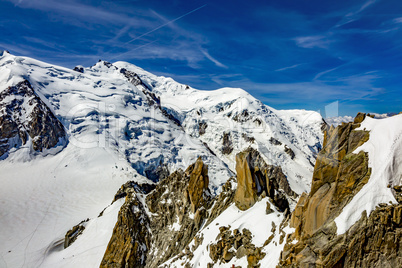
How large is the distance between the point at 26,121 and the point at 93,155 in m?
35.0

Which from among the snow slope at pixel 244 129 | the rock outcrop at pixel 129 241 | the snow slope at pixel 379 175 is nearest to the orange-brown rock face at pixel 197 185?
the rock outcrop at pixel 129 241

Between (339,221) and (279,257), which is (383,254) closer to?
(339,221)

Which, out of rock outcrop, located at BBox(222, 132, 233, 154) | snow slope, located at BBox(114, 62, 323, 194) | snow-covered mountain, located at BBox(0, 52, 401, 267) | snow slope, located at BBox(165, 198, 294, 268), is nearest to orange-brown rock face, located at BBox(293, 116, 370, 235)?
snow-covered mountain, located at BBox(0, 52, 401, 267)

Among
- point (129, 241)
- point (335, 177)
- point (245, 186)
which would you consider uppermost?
point (335, 177)

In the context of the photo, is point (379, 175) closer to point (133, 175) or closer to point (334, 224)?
point (334, 224)

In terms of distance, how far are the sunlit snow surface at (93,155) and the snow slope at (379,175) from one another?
46348mm

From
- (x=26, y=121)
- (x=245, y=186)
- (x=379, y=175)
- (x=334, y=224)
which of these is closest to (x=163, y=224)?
(x=245, y=186)

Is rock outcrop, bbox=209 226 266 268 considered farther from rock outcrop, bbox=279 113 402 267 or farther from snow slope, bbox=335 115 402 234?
snow slope, bbox=335 115 402 234

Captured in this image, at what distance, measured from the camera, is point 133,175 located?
93.7 m

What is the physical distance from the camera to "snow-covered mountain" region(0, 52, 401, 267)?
2972cm

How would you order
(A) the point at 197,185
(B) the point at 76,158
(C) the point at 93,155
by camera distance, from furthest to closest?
(C) the point at 93,155 < (B) the point at 76,158 < (A) the point at 197,185

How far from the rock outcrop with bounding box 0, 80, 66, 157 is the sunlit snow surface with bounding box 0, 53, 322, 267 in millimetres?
4345

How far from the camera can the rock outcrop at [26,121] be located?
9388 cm

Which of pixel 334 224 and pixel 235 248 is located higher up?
pixel 334 224
